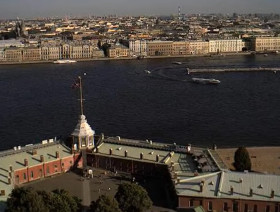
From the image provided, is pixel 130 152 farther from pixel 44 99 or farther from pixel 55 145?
pixel 44 99

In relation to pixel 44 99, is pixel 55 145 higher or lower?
higher

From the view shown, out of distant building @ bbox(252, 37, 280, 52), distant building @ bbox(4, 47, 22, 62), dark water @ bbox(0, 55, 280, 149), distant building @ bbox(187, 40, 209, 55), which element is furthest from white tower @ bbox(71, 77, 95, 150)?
distant building @ bbox(252, 37, 280, 52)

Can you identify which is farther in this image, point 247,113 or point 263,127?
point 247,113

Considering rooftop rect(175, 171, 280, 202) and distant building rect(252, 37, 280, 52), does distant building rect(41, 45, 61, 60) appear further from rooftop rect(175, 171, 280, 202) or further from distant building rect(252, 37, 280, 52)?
rooftop rect(175, 171, 280, 202)

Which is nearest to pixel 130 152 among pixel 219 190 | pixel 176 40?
pixel 219 190

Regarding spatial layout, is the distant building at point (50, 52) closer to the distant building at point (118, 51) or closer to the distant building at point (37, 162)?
the distant building at point (118, 51)

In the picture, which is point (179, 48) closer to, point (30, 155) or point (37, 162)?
point (30, 155)

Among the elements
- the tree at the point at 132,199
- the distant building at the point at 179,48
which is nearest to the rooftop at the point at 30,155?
the tree at the point at 132,199
